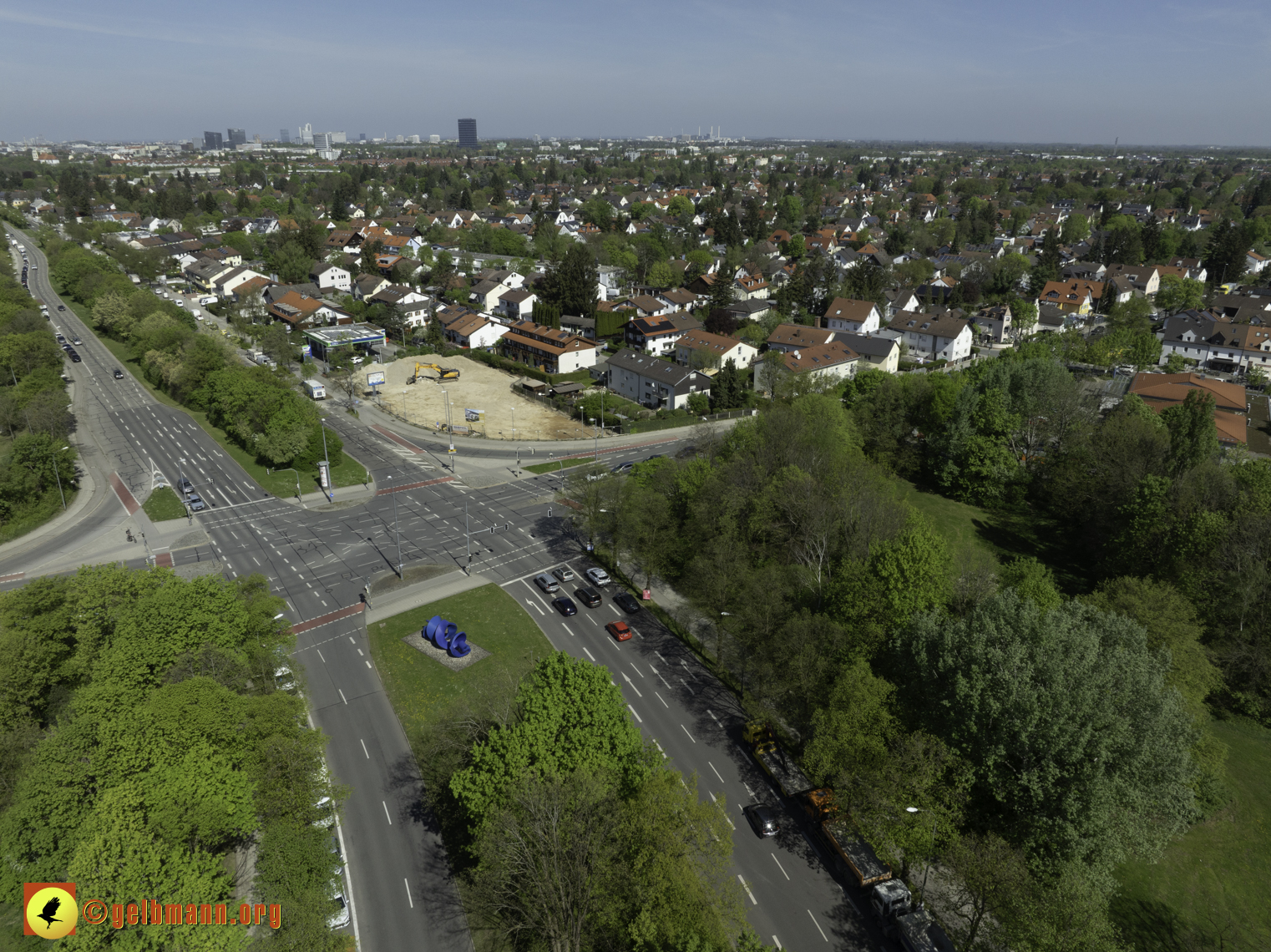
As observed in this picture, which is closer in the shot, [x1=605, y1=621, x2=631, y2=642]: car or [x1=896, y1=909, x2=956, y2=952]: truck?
[x1=896, y1=909, x2=956, y2=952]: truck

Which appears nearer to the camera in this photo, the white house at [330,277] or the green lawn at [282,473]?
the green lawn at [282,473]

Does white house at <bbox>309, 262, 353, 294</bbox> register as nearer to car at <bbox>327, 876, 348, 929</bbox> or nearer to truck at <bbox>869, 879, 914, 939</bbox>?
car at <bbox>327, 876, 348, 929</bbox>

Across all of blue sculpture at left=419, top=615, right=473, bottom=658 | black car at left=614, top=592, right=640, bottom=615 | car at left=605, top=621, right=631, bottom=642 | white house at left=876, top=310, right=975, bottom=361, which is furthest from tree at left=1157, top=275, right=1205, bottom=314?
blue sculpture at left=419, top=615, right=473, bottom=658

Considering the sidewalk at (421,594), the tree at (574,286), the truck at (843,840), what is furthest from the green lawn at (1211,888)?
the tree at (574,286)

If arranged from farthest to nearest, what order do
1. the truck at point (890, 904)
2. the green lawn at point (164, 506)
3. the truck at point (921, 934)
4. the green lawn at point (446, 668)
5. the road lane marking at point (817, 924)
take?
the green lawn at point (164, 506), the green lawn at point (446, 668), the truck at point (890, 904), the road lane marking at point (817, 924), the truck at point (921, 934)

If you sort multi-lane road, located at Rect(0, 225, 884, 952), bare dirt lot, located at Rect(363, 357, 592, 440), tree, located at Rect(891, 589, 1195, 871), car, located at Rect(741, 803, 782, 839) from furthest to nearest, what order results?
bare dirt lot, located at Rect(363, 357, 592, 440) < car, located at Rect(741, 803, 782, 839) < multi-lane road, located at Rect(0, 225, 884, 952) < tree, located at Rect(891, 589, 1195, 871)

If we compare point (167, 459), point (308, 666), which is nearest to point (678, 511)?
point (308, 666)

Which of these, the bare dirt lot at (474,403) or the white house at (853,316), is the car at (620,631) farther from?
the white house at (853,316)
